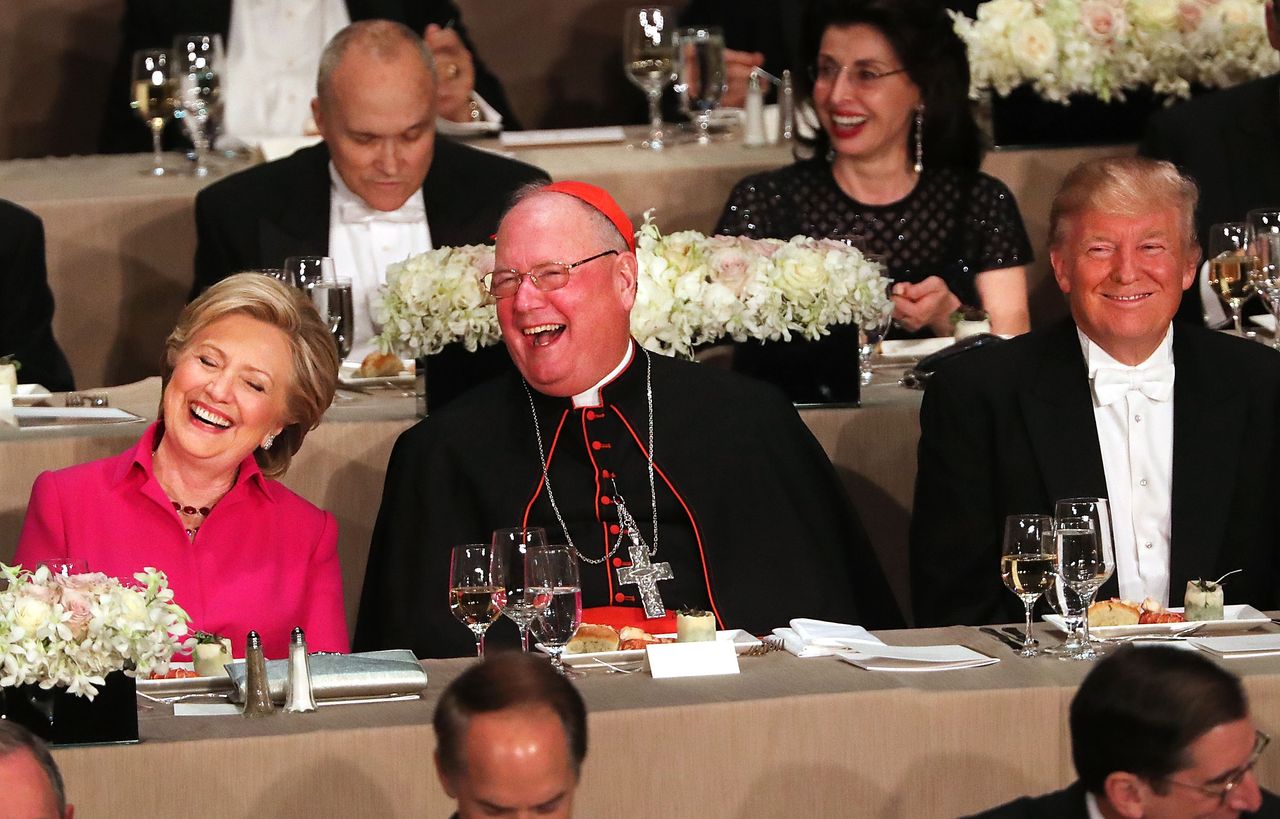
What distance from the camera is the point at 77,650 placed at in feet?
9.16

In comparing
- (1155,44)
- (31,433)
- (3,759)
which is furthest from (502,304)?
(1155,44)

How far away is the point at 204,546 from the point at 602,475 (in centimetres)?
75

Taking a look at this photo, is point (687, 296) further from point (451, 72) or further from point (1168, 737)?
point (451, 72)

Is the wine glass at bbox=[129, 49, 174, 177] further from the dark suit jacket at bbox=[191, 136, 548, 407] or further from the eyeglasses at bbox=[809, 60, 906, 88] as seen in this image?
the eyeglasses at bbox=[809, 60, 906, 88]

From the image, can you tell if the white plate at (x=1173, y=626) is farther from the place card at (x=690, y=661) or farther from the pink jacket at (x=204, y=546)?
the pink jacket at (x=204, y=546)

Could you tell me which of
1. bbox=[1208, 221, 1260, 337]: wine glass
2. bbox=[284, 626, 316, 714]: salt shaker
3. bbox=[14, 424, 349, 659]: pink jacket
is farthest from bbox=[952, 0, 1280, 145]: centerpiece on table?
bbox=[284, 626, 316, 714]: salt shaker

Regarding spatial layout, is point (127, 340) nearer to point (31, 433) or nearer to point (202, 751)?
point (31, 433)

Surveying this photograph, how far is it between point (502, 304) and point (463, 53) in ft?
9.12

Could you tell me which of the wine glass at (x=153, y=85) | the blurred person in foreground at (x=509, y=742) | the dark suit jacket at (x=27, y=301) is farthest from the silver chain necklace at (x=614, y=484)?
the wine glass at (x=153, y=85)

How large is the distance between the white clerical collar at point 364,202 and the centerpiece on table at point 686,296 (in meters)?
1.20

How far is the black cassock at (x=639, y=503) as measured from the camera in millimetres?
4023

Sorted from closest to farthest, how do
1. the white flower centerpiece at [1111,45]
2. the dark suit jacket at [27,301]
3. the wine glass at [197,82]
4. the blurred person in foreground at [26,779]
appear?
the blurred person in foreground at [26,779]
the dark suit jacket at [27,301]
the white flower centerpiece at [1111,45]
the wine glass at [197,82]

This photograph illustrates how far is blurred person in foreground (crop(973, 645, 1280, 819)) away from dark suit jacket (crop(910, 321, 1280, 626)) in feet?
4.73

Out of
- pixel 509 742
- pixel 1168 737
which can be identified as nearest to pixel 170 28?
pixel 509 742
